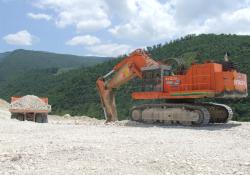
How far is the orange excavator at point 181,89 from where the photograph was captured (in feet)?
55.4

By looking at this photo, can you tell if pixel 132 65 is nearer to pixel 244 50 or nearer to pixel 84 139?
pixel 84 139

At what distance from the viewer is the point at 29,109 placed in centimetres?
2364

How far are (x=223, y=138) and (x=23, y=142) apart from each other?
5.87m

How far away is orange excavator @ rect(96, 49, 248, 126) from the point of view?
16.9m

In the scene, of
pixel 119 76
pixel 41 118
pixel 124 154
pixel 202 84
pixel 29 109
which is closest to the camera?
pixel 124 154

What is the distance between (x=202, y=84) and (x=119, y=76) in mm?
4816

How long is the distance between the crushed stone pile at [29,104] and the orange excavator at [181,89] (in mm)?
5470

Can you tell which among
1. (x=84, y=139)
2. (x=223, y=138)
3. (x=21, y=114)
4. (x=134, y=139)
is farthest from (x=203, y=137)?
(x=21, y=114)

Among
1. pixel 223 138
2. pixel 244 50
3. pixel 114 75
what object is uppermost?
pixel 244 50

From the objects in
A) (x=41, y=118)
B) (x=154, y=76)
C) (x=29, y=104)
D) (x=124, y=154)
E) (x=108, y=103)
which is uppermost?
(x=154, y=76)

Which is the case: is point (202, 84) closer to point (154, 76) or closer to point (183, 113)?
point (183, 113)

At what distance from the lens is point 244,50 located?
5109 cm

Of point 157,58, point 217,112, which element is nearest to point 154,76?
point 217,112

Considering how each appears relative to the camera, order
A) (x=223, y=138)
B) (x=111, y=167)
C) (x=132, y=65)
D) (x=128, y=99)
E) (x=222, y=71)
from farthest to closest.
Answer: (x=128, y=99) < (x=132, y=65) < (x=222, y=71) < (x=223, y=138) < (x=111, y=167)
